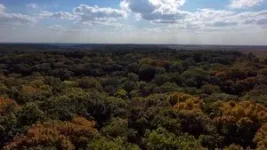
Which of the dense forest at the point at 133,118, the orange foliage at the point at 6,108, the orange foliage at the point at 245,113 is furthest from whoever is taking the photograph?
the orange foliage at the point at 6,108

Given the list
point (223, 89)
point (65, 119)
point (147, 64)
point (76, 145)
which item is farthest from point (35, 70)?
point (76, 145)

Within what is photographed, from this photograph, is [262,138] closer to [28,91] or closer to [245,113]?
[245,113]

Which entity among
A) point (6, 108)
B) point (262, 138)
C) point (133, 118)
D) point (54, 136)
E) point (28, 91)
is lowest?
point (133, 118)

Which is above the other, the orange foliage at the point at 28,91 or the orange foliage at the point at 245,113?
the orange foliage at the point at 245,113

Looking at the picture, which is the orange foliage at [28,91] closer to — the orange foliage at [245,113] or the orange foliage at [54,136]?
the orange foliage at [54,136]

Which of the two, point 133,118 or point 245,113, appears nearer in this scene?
point 245,113

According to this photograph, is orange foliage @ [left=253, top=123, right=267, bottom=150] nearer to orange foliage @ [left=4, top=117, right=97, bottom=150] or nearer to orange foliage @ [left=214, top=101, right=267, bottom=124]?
orange foliage @ [left=214, top=101, right=267, bottom=124]

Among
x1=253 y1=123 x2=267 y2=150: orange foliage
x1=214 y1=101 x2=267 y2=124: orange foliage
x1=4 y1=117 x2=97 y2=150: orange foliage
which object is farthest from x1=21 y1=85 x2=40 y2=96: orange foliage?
x1=253 y1=123 x2=267 y2=150: orange foliage

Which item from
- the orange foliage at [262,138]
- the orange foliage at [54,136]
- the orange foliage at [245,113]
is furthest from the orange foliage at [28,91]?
the orange foliage at [262,138]

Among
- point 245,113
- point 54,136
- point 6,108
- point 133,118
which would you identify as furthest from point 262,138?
point 6,108
